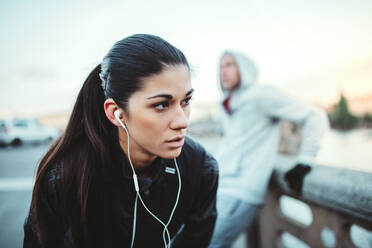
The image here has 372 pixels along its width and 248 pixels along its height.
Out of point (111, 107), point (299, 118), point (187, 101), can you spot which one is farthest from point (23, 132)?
point (299, 118)

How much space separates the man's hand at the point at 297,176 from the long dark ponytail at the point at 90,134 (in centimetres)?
129

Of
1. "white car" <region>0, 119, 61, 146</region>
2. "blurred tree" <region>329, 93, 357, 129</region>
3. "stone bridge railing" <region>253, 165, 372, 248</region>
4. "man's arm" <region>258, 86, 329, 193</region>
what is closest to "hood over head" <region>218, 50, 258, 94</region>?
"man's arm" <region>258, 86, 329, 193</region>

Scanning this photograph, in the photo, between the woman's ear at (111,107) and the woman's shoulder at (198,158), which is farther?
the woman's shoulder at (198,158)

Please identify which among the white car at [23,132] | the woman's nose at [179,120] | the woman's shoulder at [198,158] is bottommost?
the white car at [23,132]

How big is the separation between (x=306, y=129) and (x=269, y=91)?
19.0 inches

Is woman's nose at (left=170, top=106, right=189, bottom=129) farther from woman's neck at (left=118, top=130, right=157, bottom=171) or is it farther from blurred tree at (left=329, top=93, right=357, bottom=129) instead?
blurred tree at (left=329, top=93, right=357, bottom=129)

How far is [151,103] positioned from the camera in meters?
1.14

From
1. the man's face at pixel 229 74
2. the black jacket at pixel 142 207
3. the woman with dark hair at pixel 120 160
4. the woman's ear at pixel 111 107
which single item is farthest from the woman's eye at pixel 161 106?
the man's face at pixel 229 74

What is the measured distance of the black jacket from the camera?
1.26m

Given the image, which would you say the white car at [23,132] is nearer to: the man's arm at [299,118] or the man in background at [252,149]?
the man in background at [252,149]

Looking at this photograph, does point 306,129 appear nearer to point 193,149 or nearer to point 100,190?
point 193,149

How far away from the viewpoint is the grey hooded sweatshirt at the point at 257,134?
1903 millimetres

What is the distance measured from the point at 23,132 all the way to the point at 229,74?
15.5 meters

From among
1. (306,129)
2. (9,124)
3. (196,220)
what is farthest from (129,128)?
(9,124)
